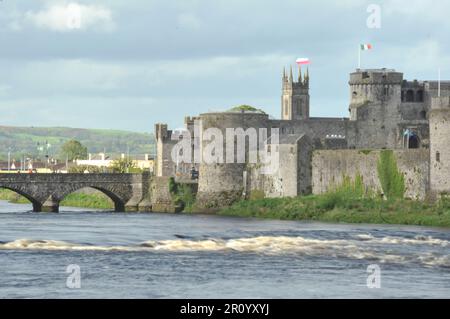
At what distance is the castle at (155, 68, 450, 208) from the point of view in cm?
9631

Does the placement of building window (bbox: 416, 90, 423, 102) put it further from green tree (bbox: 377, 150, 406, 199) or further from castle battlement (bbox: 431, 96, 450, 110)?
green tree (bbox: 377, 150, 406, 199)

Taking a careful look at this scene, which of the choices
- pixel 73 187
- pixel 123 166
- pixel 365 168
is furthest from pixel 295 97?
pixel 365 168

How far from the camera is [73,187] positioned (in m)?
120

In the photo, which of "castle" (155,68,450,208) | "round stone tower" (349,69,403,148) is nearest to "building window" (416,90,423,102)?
"castle" (155,68,450,208)

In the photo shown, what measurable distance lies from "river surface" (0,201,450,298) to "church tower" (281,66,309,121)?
6112 cm

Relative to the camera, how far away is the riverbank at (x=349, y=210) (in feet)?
301

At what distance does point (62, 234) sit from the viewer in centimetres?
8200

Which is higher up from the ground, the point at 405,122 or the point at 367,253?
the point at 405,122

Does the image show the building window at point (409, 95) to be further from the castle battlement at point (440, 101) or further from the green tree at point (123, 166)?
the green tree at point (123, 166)

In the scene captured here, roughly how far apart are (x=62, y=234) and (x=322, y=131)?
154 ft

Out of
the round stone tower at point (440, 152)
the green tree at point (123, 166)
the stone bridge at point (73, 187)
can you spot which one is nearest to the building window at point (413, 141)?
the stone bridge at point (73, 187)

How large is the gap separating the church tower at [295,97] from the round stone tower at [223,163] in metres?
38.6
